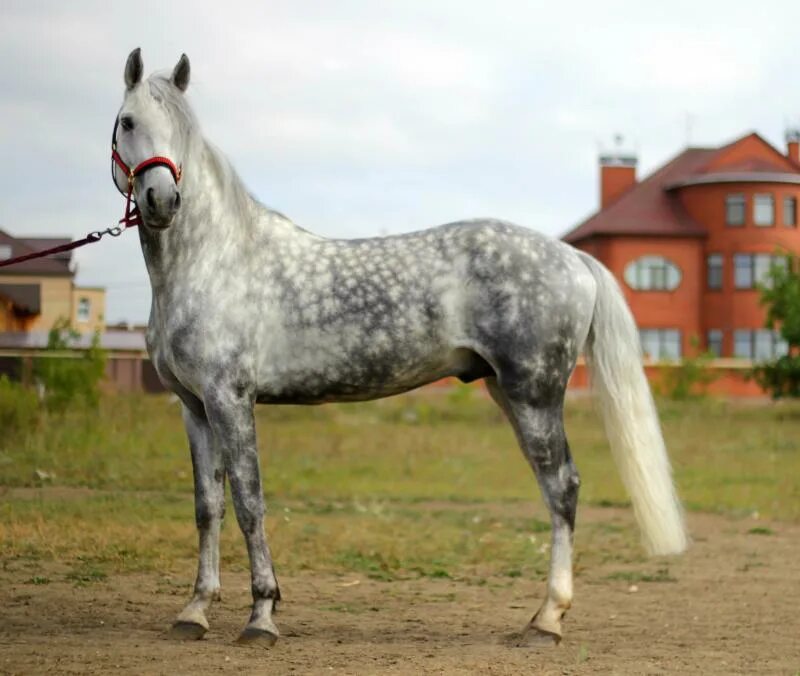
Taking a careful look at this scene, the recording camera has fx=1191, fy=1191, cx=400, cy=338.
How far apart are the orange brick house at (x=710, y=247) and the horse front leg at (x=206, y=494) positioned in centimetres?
4054

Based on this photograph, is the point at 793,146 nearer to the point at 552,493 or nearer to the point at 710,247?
the point at 710,247

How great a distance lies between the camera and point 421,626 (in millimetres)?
7066

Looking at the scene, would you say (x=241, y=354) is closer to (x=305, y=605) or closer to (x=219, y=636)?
(x=219, y=636)

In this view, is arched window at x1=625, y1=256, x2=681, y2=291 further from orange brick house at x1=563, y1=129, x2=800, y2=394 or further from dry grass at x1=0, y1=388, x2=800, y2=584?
dry grass at x1=0, y1=388, x2=800, y2=584

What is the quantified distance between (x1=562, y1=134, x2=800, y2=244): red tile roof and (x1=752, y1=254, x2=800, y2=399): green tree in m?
9.31

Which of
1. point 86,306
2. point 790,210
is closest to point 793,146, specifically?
point 790,210

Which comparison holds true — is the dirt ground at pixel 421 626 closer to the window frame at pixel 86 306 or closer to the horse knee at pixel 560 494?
the horse knee at pixel 560 494

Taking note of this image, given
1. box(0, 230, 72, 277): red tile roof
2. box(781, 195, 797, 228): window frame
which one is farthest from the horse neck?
box(781, 195, 797, 228): window frame

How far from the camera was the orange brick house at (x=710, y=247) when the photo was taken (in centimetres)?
4634

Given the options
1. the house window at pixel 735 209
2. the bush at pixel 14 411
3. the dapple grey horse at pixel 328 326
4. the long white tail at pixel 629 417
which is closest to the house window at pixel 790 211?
the house window at pixel 735 209

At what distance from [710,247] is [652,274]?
2.70 meters

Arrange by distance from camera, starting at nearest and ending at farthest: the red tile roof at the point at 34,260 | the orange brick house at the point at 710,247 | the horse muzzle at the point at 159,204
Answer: the horse muzzle at the point at 159,204 → the red tile roof at the point at 34,260 → the orange brick house at the point at 710,247

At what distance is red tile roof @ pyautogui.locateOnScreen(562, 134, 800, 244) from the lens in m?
46.3

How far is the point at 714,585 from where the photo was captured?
912 cm
